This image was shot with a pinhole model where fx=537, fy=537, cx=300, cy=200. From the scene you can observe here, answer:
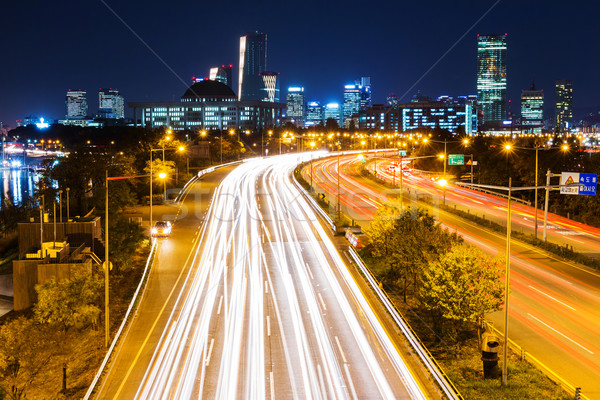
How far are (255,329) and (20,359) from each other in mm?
8922

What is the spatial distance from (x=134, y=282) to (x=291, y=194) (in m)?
33.0

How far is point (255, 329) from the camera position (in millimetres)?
22906

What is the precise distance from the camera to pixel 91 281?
24703 mm

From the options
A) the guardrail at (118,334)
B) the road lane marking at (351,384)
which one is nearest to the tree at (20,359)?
the guardrail at (118,334)

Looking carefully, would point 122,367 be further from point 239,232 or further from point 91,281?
point 239,232

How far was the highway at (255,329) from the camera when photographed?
17.8 metres

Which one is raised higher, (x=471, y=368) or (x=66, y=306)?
(x=66, y=306)

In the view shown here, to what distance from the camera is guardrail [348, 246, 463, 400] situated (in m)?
16.6

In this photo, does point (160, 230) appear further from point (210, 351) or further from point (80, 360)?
point (210, 351)

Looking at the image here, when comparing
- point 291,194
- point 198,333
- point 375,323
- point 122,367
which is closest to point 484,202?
point 291,194

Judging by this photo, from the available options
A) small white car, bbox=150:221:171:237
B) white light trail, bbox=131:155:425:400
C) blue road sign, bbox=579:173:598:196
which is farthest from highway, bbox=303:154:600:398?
small white car, bbox=150:221:171:237

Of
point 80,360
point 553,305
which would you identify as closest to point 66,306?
point 80,360

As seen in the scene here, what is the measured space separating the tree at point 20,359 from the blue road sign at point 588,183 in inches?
1241

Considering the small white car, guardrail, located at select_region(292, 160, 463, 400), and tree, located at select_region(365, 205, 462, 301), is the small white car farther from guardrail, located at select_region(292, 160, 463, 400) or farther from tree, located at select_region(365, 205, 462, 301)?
tree, located at select_region(365, 205, 462, 301)
